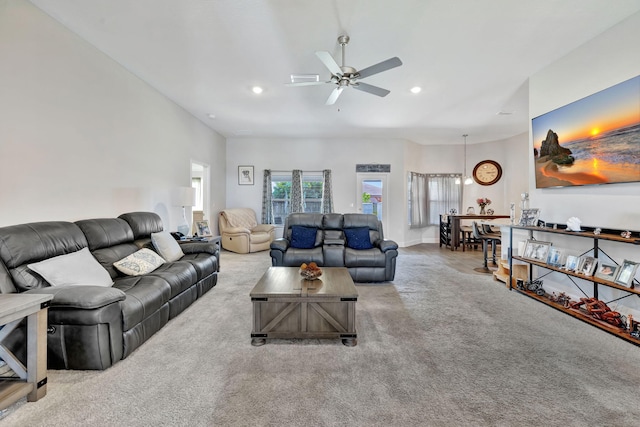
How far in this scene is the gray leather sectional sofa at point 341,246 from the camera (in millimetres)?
4027

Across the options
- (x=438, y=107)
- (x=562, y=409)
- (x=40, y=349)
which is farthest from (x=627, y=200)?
(x=40, y=349)

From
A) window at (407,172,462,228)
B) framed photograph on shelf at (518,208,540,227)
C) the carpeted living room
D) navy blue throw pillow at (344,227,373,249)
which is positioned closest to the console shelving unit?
the carpeted living room

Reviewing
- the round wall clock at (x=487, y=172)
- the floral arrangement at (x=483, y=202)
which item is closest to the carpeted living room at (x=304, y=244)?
the floral arrangement at (x=483, y=202)

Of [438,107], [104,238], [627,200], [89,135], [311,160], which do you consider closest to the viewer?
[627,200]

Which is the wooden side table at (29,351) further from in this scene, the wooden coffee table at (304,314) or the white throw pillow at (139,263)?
the wooden coffee table at (304,314)

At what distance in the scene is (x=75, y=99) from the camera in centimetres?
287

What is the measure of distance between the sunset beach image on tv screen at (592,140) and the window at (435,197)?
13.9 feet

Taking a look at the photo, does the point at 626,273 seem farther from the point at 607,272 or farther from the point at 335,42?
the point at 335,42

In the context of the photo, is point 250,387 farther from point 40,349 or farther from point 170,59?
point 170,59

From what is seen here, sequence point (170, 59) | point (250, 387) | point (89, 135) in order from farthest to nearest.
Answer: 1. point (170, 59)
2. point (89, 135)
3. point (250, 387)

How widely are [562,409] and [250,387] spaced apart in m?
1.89

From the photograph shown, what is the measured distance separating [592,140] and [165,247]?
5.03m

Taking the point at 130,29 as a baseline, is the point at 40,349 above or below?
below

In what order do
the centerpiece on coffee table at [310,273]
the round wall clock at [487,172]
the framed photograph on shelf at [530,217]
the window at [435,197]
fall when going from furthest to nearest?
the window at [435,197]
the round wall clock at [487,172]
the framed photograph on shelf at [530,217]
the centerpiece on coffee table at [310,273]
